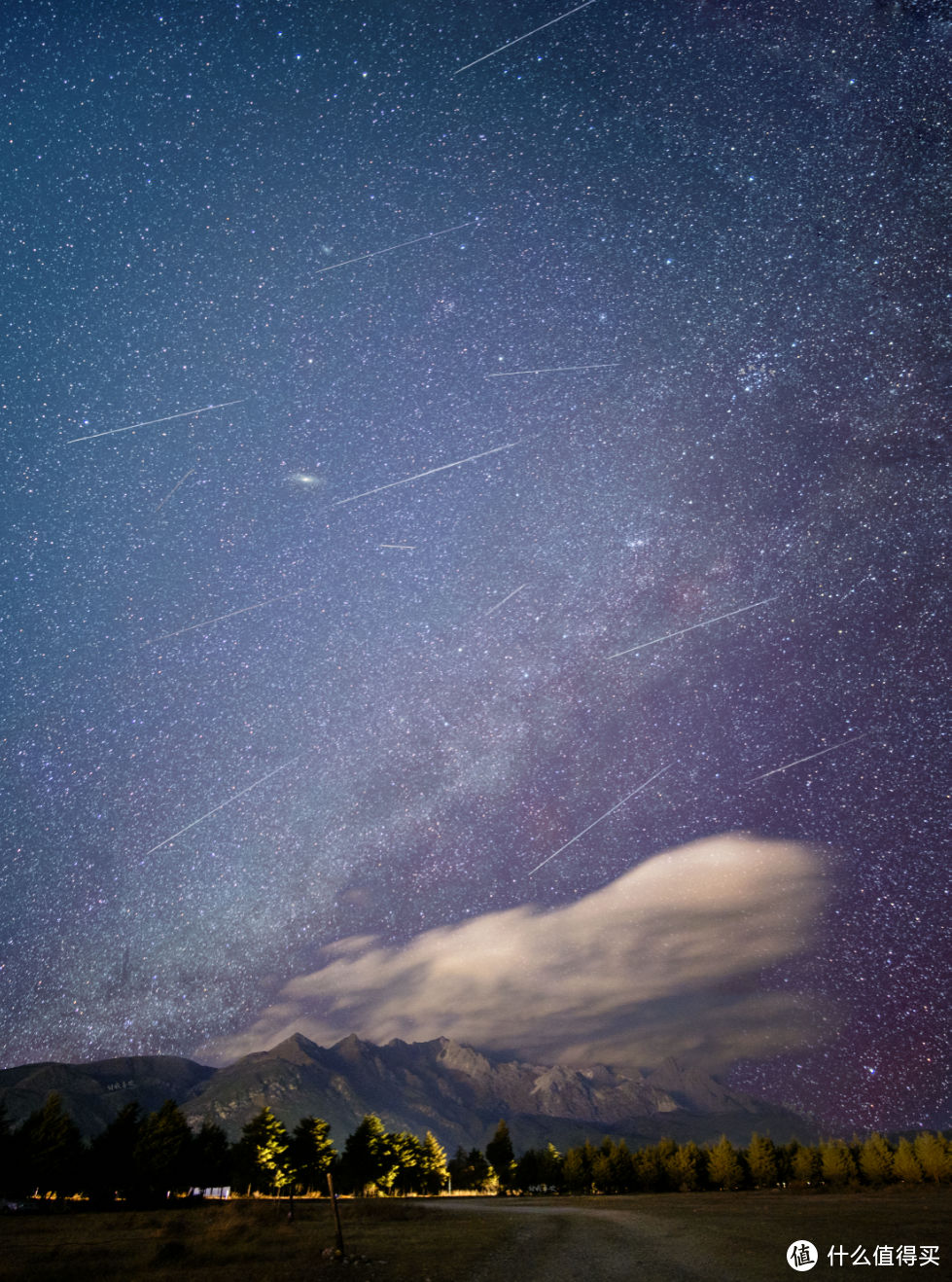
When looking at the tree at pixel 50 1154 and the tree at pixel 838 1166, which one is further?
the tree at pixel 838 1166

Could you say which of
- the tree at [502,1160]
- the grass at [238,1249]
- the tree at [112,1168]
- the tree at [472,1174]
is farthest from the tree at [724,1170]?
the grass at [238,1249]

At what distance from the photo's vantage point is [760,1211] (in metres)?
37.1

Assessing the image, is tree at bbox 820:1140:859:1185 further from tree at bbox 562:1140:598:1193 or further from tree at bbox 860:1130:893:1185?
tree at bbox 562:1140:598:1193

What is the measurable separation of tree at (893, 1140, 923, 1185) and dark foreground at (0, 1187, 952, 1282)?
64711 millimetres

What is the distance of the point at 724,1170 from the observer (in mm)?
88062

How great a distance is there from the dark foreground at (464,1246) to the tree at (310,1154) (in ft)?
191

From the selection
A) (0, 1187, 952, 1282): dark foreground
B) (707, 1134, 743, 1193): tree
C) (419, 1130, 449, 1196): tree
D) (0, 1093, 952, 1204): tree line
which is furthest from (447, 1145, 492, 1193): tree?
(0, 1187, 952, 1282): dark foreground

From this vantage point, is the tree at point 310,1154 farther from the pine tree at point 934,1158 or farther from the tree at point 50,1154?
the pine tree at point 934,1158

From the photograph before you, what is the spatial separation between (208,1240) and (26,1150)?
1725 inches

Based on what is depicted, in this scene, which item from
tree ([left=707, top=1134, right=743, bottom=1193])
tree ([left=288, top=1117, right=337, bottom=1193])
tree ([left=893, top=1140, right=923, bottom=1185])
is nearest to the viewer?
tree ([left=893, top=1140, right=923, bottom=1185])

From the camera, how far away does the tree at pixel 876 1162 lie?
82331 millimetres

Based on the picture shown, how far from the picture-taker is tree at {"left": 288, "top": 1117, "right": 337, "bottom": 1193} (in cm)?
A: 8269

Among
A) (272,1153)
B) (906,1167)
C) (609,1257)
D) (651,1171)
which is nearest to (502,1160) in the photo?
(651,1171)

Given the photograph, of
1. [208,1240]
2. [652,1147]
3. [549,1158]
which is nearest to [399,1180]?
[549,1158]
